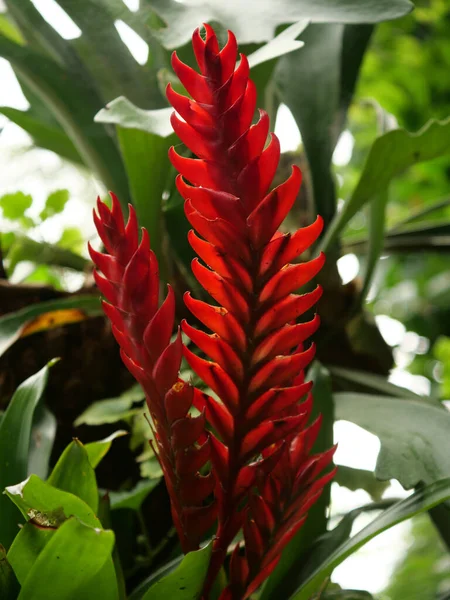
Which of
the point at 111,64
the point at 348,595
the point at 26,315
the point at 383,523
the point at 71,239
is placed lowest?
the point at 348,595

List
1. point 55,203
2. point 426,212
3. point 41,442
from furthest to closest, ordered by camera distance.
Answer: point 426,212 < point 55,203 < point 41,442

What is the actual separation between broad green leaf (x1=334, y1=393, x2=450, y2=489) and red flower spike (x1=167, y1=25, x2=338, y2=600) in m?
0.13

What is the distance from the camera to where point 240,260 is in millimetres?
331

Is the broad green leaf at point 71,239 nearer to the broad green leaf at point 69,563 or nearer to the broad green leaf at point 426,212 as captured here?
the broad green leaf at point 426,212

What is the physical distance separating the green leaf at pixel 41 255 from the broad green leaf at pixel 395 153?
517 mm

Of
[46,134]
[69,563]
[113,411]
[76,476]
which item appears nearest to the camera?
[69,563]

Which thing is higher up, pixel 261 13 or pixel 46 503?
pixel 261 13

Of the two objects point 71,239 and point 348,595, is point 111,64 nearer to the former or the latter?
point 71,239

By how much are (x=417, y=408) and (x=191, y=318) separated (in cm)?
33

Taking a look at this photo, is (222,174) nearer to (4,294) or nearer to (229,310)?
(229,310)

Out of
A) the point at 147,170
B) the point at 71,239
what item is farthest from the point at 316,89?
the point at 71,239

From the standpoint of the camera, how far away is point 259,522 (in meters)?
0.38

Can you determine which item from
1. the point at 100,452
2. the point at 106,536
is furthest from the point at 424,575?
the point at 106,536

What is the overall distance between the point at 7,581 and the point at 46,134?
2.26 ft
